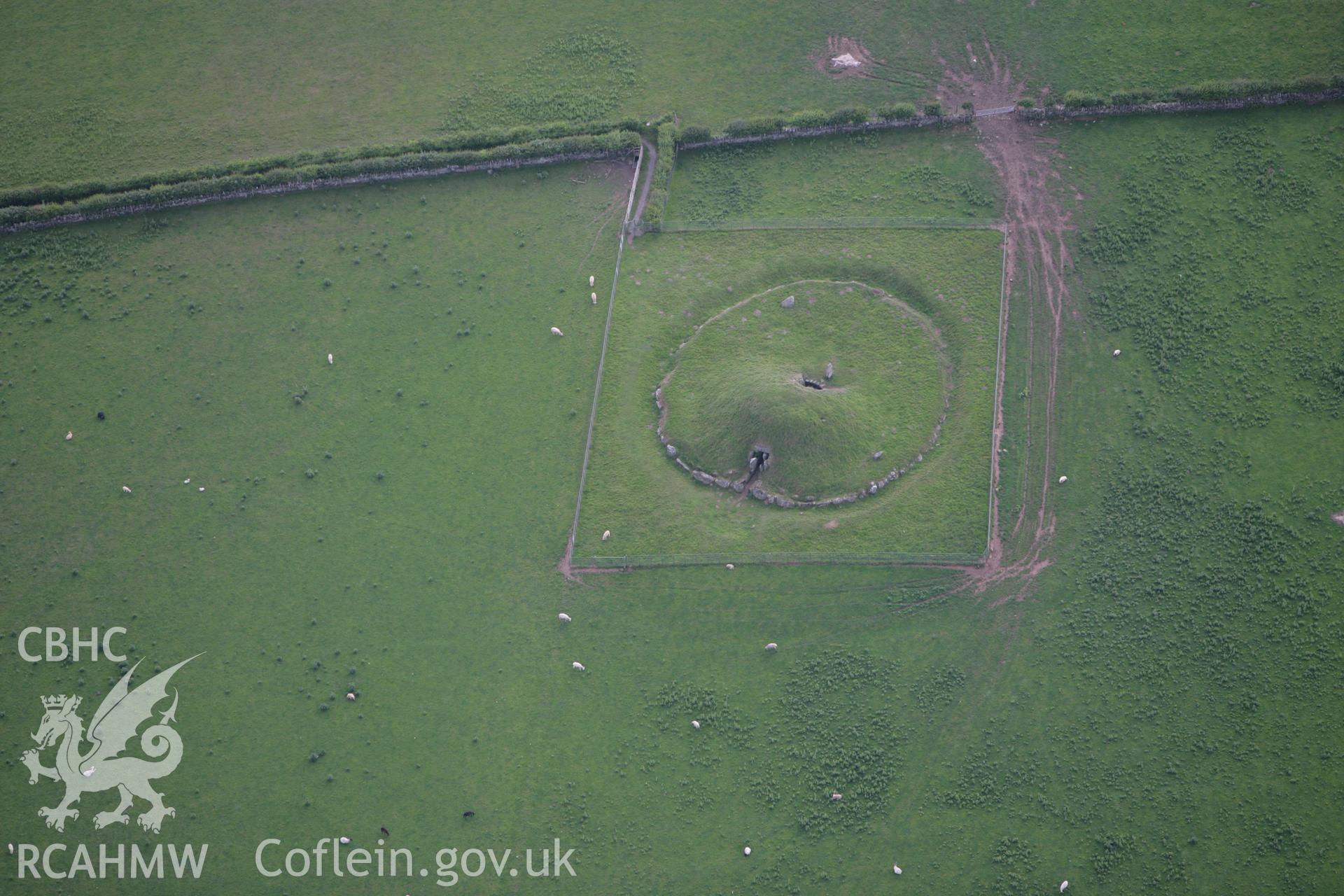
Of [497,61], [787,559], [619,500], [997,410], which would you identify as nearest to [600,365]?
[619,500]

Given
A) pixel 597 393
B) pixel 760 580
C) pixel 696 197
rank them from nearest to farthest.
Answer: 1. pixel 760 580
2. pixel 597 393
3. pixel 696 197

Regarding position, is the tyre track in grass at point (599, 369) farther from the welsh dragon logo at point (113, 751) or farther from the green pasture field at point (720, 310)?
the welsh dragon logo at point (113, 751)

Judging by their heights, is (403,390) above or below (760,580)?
above

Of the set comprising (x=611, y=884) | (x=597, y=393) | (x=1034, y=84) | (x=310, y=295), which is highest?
(x=1034, y=84)

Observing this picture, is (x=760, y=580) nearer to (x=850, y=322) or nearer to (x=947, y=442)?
(x=947, y=442)

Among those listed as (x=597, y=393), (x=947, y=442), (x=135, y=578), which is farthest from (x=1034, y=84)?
(x=135, y=578)

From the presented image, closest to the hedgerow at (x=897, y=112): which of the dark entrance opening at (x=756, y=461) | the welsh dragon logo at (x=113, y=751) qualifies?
the dark entrance opening at (x=756, y=461)

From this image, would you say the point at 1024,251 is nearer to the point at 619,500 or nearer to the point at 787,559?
the point at 787,559
